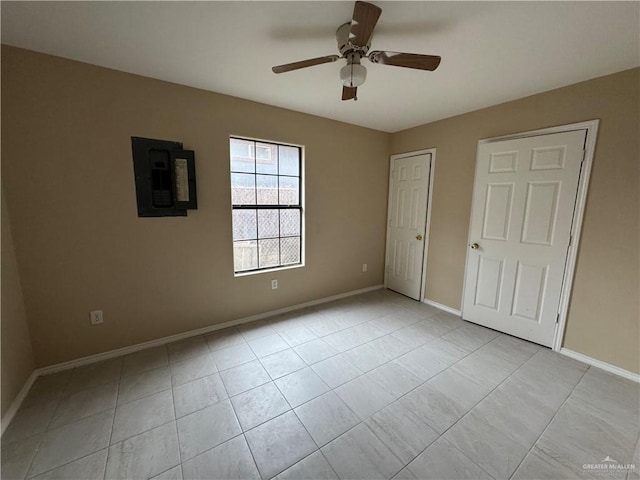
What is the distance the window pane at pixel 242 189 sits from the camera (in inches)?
104

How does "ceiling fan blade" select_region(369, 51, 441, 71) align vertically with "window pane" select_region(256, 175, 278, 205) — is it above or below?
above

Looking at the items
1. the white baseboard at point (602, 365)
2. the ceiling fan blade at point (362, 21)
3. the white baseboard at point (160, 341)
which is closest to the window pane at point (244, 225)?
the white baseboard at point (160, 341)

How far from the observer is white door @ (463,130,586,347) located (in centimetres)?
220

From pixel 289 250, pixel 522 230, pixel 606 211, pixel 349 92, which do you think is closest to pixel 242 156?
pixel 289 250

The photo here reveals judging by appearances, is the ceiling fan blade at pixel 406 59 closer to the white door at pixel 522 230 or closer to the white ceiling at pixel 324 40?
the white ceiling at pixel 324 40

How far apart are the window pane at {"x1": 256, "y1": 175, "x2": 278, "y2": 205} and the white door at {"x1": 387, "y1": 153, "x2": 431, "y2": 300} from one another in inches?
71.2

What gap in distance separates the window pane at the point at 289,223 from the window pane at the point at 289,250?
0.06 metres

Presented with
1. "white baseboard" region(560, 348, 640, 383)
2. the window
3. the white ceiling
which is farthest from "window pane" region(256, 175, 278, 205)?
"white baseboard" region(560, 348, 640, 383)

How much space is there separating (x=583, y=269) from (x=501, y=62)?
184cm

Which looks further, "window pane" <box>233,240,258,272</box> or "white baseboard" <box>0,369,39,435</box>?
"window pane" <box>233,240,258,272</box>

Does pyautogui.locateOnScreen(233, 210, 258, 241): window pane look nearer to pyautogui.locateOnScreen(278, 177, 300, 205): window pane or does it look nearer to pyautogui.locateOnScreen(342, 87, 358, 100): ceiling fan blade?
pyautogui.locateOnScreen(278, 177, 300, 205): window pane

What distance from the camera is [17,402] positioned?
1634mm

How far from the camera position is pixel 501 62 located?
179 centimetres

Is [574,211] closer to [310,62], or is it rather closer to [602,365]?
[602,365]
